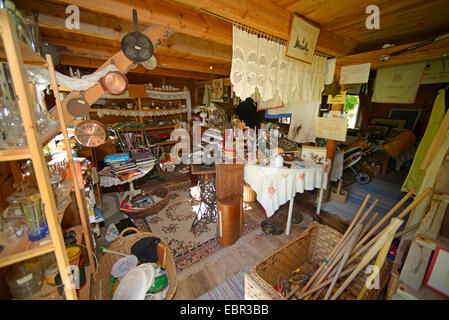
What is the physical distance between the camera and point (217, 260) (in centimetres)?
221

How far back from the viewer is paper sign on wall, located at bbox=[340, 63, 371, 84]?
265 cm

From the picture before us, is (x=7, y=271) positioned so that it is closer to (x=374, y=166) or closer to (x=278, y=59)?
(x=278, y=59)

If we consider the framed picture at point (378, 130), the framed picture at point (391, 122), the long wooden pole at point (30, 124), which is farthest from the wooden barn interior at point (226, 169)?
the framed picture at point (391, 122)

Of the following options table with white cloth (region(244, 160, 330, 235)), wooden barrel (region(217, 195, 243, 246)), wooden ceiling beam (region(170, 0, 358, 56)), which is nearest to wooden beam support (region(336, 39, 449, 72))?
wooden ceiling beam (region(170, 0, 358, 56))

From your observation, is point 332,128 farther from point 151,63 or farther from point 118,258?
point 118,258

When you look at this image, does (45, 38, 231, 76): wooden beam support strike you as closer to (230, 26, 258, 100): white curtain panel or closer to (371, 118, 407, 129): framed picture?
(230, 26, 258, 100): white curtain panel

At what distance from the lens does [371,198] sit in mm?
3719

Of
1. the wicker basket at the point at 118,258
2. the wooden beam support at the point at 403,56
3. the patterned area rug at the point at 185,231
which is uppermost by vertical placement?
the wooden beam support at the point at 403,56

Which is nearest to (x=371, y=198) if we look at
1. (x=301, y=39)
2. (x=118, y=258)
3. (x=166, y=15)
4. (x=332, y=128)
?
(x=332, y=128)

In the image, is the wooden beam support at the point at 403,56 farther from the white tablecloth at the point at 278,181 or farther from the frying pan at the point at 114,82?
the frying pan at the point at 114,82

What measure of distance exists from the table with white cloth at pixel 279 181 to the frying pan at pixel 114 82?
6.24 ft

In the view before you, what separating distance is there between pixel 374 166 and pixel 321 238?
163 inches

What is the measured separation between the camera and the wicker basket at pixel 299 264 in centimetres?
142
